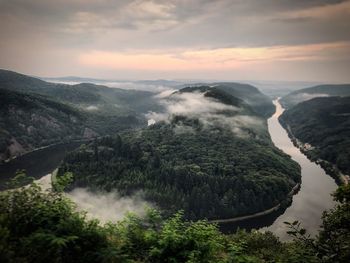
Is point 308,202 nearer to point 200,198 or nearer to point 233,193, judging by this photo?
point 233,193

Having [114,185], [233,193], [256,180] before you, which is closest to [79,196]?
[114,185]

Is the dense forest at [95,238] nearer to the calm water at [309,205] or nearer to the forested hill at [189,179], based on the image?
the calm water at [309,205]

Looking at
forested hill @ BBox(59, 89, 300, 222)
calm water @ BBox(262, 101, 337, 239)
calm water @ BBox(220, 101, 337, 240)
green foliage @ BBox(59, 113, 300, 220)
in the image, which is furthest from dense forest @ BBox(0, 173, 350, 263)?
forested hill @ BBox(59, 89, 300, 222)

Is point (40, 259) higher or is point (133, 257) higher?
point (40, 259)

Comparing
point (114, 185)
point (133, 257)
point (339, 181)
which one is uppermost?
point (133, 257)

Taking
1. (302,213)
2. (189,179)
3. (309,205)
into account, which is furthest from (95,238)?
(309,205)

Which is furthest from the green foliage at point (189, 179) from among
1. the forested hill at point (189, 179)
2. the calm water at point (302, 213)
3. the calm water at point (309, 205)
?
the calm water at point (309, 205)

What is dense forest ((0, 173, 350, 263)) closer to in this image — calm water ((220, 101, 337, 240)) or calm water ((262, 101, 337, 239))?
calm water ((220, 101, 337, 240))

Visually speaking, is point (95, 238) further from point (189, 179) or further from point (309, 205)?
point (309, 205)
